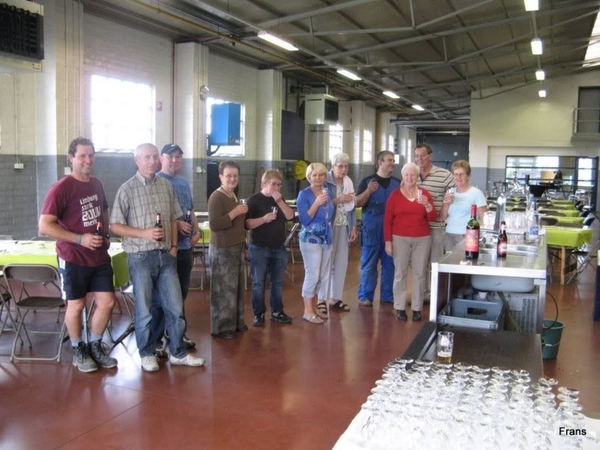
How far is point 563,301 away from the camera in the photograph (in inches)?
269

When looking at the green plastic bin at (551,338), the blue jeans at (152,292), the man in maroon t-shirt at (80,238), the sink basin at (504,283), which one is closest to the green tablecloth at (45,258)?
the man in maroon t-shirt at (80,238)

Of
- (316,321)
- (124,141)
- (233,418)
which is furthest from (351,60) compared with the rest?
(233,418)

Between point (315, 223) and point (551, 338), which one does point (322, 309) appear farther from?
point (551, 338)

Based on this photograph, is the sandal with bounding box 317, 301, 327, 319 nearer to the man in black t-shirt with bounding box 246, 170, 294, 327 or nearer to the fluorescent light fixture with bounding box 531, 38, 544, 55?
the man in black t-shirt with bounding box 246, 170, 294, 327

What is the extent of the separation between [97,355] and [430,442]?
3.44 m

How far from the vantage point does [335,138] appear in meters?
18.3

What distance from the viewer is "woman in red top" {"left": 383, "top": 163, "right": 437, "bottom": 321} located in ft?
18.0

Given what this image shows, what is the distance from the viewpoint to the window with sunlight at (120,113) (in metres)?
9.17

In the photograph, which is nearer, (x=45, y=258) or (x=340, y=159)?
(x=45, y=258)

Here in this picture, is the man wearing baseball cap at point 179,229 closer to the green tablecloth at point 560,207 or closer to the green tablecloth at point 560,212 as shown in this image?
the green tablecloth at point 560,212

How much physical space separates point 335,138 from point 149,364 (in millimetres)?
14590

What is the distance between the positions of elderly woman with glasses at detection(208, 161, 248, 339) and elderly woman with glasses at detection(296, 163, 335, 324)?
0.58m

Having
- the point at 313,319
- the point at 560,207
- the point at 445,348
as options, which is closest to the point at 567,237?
the point at 313,319

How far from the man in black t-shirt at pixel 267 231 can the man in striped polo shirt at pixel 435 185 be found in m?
1.45
